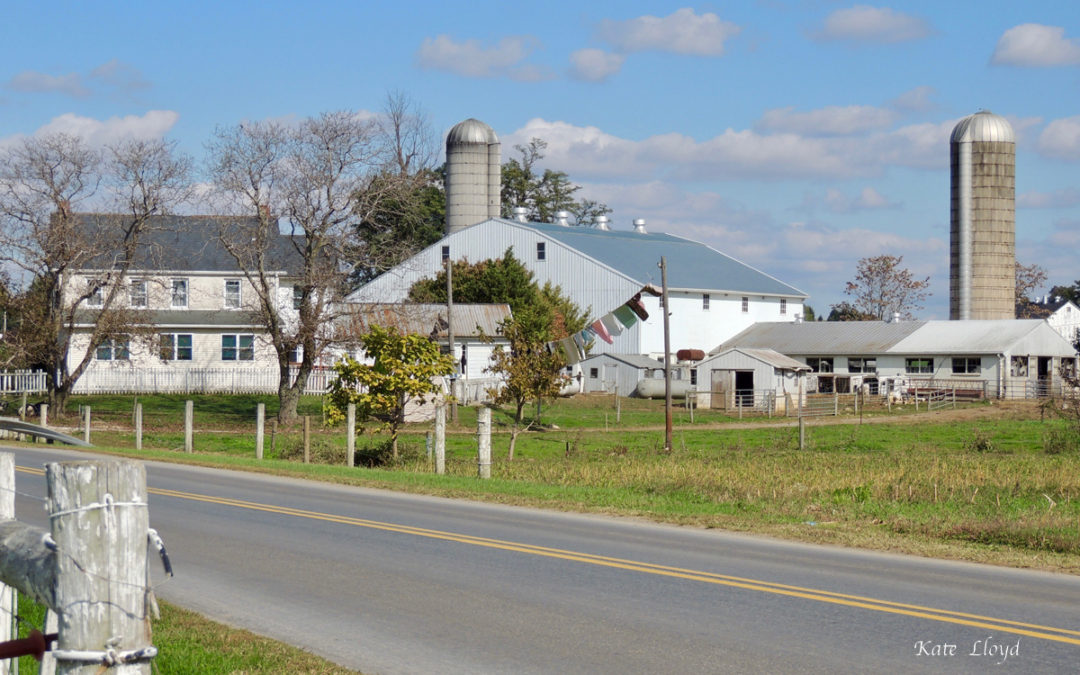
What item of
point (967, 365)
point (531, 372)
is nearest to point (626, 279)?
point (967, 365)

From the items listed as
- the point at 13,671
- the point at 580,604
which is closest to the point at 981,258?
the point at 580,604

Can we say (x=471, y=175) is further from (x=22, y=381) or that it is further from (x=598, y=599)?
(x=598, y=599)

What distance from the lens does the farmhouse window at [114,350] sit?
164ft

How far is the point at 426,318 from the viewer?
5362 cm

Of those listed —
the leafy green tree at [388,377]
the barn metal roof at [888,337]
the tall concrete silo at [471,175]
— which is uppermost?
the tall concrete silo at [471,175]

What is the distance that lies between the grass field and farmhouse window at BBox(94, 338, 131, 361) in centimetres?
326

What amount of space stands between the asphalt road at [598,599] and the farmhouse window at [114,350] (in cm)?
3625

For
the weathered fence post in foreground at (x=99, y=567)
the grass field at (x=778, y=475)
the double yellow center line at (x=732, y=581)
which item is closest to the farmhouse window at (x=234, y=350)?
the grass field at (x=778, y=475)

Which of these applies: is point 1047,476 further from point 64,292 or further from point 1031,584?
point 64,292

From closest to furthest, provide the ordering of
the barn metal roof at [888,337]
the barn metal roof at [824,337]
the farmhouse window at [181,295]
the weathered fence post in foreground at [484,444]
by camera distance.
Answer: the weathered fence post in foreground at [484,444] < the farmhouse window at [181,295] < the barn metal roof at [888,337] < the barn metal roof at [824,337]

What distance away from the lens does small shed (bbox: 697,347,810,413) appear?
206 feet

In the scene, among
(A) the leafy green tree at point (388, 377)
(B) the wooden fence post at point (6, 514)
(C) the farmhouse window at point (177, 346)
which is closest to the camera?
(B) the wooden fence post at point (6, 514)

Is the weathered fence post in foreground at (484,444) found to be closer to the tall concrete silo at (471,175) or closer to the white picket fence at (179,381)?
the white picket fence at (179,381)

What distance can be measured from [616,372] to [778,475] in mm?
45271
